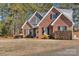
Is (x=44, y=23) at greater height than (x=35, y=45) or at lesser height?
greater

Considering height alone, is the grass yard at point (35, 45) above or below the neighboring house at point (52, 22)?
below

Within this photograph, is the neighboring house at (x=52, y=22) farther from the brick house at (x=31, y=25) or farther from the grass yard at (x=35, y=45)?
the grass yard at (x=35, y=45)

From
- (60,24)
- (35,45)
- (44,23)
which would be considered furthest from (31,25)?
(60,24)

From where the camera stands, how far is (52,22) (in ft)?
104

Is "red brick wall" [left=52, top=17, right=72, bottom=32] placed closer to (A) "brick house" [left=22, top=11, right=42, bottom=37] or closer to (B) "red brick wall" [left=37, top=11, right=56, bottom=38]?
(B) "red brick wall" [left=37, top=11, right=56, bottom=38]

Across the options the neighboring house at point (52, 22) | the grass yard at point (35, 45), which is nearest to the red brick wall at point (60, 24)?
the neighboring house at point (52, 22)

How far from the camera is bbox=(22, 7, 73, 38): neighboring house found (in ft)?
103

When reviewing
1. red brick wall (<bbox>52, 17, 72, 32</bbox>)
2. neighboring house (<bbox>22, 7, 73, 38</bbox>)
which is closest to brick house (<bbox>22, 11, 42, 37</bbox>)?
neighboring house (<bbox>22, 7, 73, 38</bbox>)

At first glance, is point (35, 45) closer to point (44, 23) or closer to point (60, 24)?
point (44, 23)

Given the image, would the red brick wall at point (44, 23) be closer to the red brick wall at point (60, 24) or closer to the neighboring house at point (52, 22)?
the neighboring house at point (52, 22)

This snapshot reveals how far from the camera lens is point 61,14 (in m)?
31.6

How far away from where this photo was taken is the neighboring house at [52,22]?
31.5 m

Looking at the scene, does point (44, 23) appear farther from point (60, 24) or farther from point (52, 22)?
point (60, 24)

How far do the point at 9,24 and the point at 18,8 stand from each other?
0.30 metres
